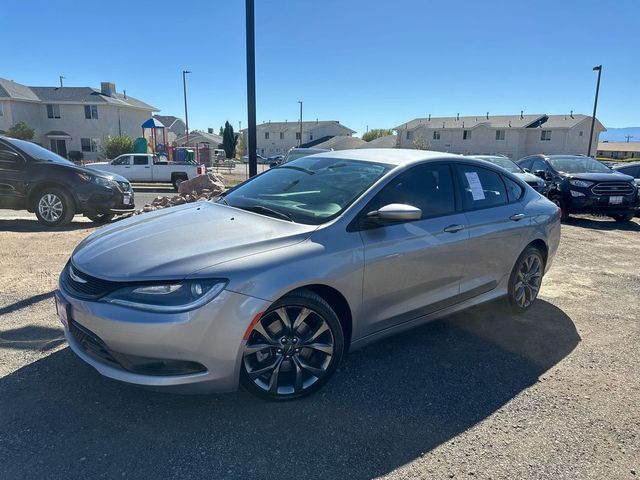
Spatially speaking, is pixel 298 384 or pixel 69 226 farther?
pixel 69 226

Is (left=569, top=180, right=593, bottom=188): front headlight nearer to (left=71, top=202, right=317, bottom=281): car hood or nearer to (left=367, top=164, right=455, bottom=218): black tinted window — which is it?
(left=367, top=164, right=455, bottom=218): black tinted window

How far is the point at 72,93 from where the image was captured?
42.1 meters

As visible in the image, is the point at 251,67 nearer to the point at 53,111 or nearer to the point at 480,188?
the point at 480,188

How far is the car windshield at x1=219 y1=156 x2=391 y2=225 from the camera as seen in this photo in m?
3.26

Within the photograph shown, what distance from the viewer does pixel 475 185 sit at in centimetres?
409

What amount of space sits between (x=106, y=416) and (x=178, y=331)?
815mm

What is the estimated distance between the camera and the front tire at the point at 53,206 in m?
8.22

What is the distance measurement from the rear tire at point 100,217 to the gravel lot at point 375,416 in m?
4.73

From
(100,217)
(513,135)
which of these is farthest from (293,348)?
(513,135)

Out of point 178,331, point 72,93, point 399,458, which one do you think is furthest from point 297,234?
point 72,93

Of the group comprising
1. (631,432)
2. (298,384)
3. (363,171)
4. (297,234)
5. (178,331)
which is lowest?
(631,432)

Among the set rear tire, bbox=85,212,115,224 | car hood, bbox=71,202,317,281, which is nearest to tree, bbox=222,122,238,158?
rear tire, bbox=85,212,115,224

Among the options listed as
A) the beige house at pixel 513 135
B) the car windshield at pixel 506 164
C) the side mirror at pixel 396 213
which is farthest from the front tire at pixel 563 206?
the beige house at pixel 513 135

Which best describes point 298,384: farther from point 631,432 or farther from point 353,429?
point 631,432
